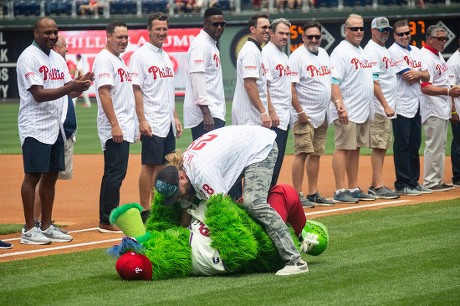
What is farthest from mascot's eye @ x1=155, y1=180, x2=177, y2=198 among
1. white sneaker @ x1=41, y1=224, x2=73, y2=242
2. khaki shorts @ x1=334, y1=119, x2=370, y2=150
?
khaki shorts @ x1=334, y1=119, x2=370, y2=150

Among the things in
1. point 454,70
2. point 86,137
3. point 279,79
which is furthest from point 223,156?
point 86,137

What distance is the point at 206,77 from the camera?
1186 centimetres

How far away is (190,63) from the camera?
11.8m

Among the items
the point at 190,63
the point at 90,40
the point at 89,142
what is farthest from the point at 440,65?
the point at 90,40

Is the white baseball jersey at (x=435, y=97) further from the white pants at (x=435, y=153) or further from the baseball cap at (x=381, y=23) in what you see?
the baseball cap at (x=381, y=23)

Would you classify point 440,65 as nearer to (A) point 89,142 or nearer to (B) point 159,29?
(B) point 159,29

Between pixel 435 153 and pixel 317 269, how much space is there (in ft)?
22.4

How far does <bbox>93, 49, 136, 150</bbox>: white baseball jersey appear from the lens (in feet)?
35.5

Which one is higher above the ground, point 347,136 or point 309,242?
point 347,136

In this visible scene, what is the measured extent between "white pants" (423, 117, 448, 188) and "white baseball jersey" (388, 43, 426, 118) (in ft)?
1.78

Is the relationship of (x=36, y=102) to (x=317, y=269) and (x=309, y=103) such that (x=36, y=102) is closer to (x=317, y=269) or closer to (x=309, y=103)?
(x=317, y=269)

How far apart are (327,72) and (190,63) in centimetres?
220

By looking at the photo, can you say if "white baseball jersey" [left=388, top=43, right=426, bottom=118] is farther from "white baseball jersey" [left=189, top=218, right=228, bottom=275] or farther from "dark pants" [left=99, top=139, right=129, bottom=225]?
"white baseball jersey" [left=189, top=218, right=228, bottom=275]

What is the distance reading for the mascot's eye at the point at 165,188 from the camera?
7.42 m
